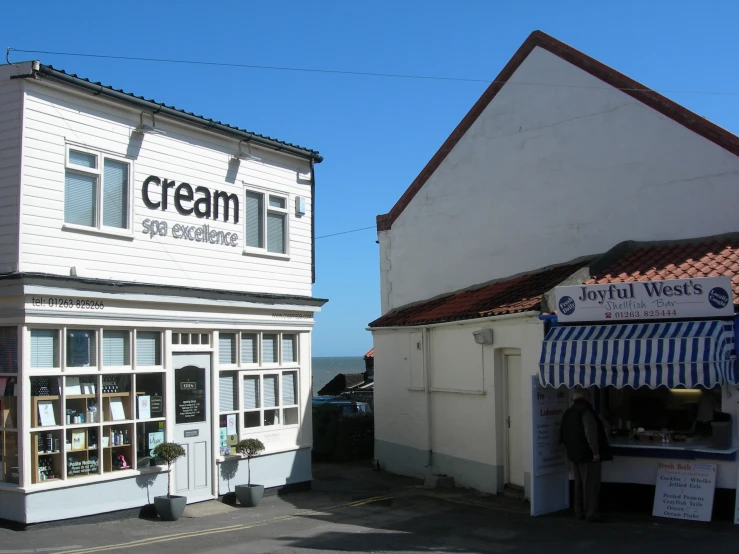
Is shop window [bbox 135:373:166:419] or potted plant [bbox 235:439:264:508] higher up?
shop window [bbox 135:373:166:419]

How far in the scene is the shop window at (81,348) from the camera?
1141 centimetres

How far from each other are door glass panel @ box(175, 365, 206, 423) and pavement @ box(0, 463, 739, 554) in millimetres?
1465

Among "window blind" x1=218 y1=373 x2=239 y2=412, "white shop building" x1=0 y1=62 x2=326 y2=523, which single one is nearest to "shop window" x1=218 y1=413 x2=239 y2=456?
"white shop building" x1=0 y1=62 x2=326 y2=523

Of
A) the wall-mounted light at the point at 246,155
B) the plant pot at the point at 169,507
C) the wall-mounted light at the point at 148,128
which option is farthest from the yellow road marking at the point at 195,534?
the wall-mounted light at the point at 246,155

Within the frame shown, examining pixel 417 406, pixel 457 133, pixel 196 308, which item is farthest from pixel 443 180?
pixel 196 308

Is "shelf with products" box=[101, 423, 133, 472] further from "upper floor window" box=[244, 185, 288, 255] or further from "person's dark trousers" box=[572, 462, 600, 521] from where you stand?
"person's dark trousers" box=[572, 462, 600, 521]

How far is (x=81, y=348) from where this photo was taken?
1157 cm

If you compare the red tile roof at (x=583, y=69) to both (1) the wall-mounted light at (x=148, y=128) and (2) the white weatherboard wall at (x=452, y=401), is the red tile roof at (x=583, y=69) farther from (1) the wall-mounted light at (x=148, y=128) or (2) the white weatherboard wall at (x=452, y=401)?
(1) the wall-mounted light at (x=148, y=128)

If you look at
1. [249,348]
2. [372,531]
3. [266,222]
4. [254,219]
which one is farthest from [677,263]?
[249,348]

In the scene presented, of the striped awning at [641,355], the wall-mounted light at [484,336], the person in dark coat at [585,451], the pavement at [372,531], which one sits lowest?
the pavement at [372,531]

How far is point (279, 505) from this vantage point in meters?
13.7

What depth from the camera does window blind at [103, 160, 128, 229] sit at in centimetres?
1212

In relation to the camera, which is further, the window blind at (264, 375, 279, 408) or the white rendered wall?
the window blind at (264, 375, 279, 408)

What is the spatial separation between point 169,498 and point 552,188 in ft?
32.3
